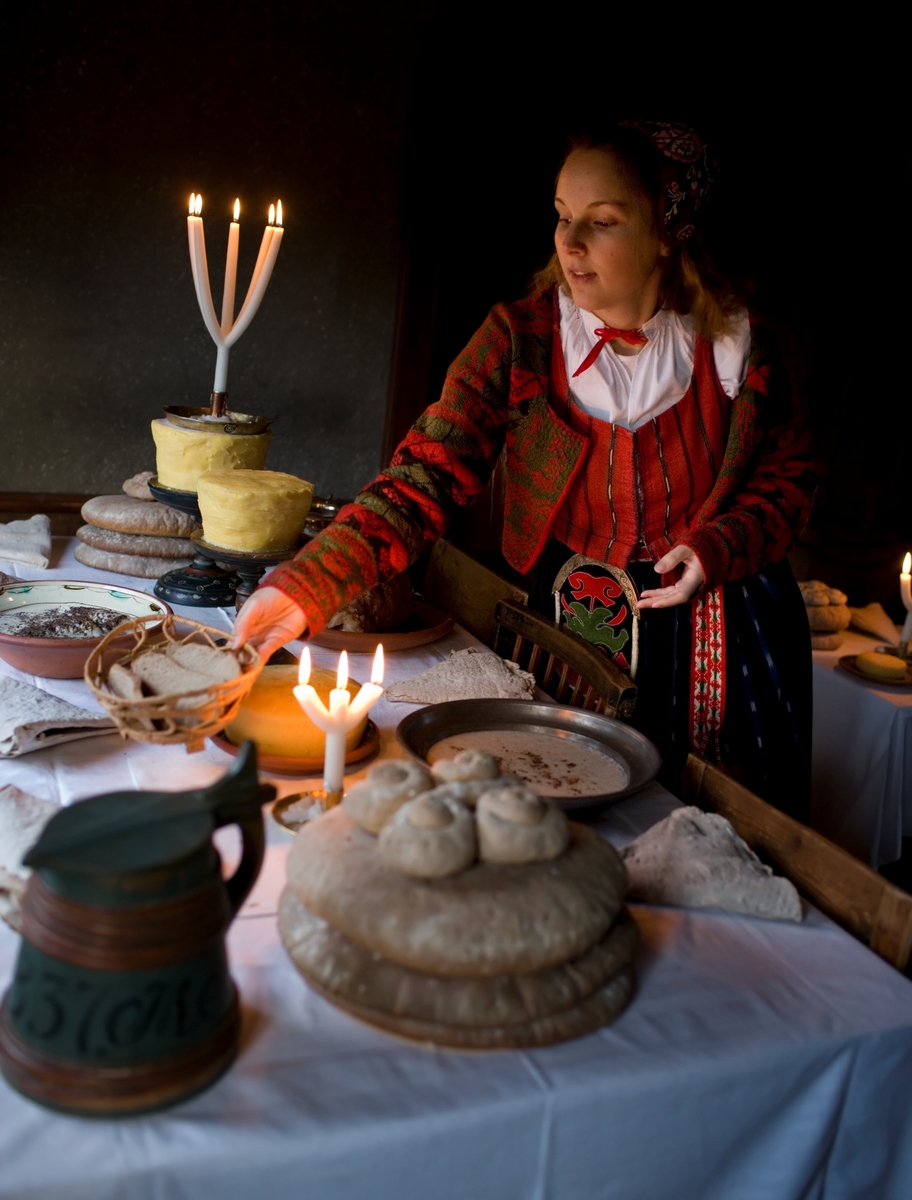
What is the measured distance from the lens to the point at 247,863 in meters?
0.96

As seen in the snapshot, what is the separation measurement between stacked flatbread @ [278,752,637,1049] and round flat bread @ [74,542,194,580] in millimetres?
1562

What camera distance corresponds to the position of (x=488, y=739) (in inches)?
65.9

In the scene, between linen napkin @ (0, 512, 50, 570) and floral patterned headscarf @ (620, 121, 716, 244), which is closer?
floral patterned headscarf @ (620, 121, 716, 244)

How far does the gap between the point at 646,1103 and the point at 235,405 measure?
10.4 feet

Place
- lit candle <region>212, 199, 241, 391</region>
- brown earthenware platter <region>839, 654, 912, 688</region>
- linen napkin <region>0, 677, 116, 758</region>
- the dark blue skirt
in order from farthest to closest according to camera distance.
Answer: brown earthenware platter <region>839, 654, 912, 688</region> < lit candle <region>212, 199, 241, 391</region> < the dark blue skirt < linen napkin <region>0, 677, 116, 758</region>

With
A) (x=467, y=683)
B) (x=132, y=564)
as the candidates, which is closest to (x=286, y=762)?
(x=467, y=683)

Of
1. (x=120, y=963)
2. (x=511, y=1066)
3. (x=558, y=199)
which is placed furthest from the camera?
(x=558, y=199)

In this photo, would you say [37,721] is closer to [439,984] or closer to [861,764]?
[439,984]

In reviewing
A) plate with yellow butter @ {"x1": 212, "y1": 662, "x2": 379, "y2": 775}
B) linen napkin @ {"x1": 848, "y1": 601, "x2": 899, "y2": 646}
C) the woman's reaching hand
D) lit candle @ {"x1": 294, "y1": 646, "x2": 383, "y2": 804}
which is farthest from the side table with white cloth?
linen napkin @ {"x1": 848, "y1": 601, "x2": 899, "y2": 646}

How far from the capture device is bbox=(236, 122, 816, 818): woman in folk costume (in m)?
2.02

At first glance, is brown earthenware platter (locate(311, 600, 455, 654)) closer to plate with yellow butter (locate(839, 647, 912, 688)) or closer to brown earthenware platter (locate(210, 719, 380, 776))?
brown earthenware platter (locate(210, 719, 380, 776))

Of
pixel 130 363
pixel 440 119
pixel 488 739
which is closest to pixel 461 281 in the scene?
pixel 440 119

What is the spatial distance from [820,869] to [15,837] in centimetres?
96

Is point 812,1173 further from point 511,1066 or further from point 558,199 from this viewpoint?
point 558,199
